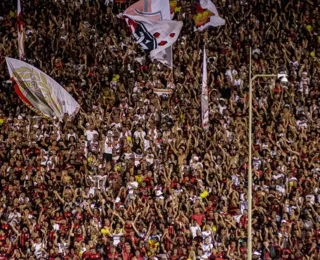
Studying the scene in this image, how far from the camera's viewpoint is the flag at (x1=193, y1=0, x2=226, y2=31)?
40031 mm

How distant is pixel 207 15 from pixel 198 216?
8229 mm

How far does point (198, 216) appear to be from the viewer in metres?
34.8

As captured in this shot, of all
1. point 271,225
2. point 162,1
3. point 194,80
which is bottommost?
point 271,225

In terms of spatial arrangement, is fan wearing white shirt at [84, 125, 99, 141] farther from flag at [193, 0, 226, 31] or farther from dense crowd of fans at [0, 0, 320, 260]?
flag at [193, 0, 226, 31]

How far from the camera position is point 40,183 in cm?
3634

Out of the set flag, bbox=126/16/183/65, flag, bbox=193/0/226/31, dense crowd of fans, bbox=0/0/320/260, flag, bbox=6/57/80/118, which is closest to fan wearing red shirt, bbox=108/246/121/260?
dense crowd of fans, bbox=0/0/320/260

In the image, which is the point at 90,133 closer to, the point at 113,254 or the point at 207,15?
the point at 113,254

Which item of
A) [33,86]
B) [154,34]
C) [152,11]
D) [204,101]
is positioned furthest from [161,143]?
[33,86]

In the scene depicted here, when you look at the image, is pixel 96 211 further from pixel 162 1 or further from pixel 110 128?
pixel 162 1

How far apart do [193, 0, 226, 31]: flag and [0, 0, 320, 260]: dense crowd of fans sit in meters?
1.40

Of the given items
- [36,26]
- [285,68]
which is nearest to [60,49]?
[36,26]

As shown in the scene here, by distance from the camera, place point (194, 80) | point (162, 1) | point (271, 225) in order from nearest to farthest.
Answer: point (271, 225) < point (162, 1) < point (194, 80)

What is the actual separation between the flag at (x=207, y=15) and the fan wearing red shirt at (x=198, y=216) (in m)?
7.73

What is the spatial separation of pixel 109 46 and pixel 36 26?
108 inches
